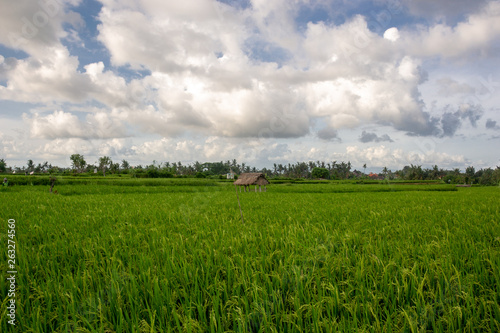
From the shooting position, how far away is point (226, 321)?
87.4 inches

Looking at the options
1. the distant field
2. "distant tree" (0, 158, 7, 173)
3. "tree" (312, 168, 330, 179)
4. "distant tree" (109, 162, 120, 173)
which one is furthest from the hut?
"distant tree" (0, 158, 7, 173)

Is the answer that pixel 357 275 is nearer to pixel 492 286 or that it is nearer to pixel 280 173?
pixel 492 286

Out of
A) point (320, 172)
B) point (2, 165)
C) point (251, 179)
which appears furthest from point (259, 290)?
point (2, 165)

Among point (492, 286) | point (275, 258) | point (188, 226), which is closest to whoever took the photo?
point (492, 286)

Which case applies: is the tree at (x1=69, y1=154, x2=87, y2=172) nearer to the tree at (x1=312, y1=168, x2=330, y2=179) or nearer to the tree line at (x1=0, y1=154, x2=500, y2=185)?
the tree line at (x1=0, y1=154, x2=500, y2=185)

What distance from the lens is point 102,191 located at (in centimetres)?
2462

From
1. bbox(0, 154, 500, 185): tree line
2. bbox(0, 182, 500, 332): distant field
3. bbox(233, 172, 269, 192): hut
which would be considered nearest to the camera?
bbox(0, 182, 500, 332): distant field

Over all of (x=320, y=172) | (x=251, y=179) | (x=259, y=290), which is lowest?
(x=259, y=290)

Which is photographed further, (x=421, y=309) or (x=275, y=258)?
(x=275, y=258)

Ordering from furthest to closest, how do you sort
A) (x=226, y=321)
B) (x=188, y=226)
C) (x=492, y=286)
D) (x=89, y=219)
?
1. (x=89, y=219)
2. (x=188, y=226)
3. (x=492, y=286)
4. (x=226, y=321)

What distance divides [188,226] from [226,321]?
4444 millimetres

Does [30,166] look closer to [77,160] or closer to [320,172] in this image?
[77,160]

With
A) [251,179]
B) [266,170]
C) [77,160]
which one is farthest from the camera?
[266,170]

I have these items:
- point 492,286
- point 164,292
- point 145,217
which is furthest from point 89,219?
point 492,286
